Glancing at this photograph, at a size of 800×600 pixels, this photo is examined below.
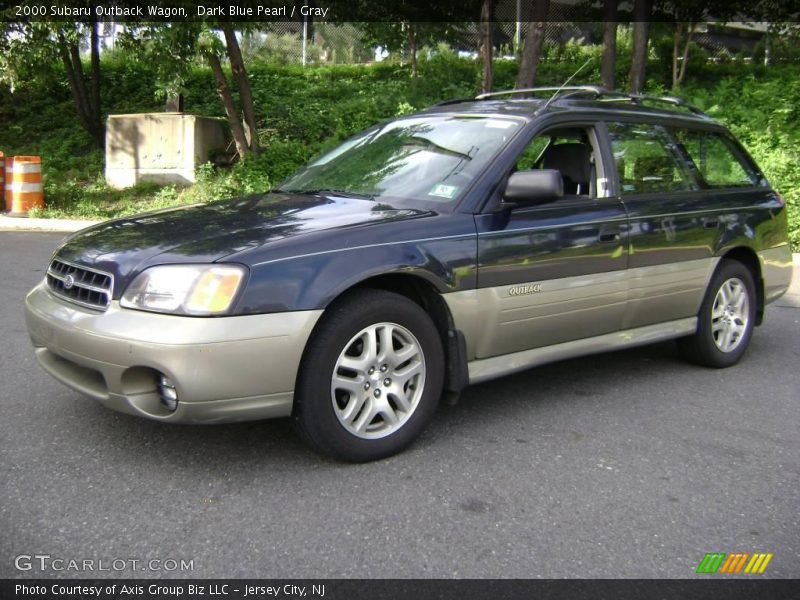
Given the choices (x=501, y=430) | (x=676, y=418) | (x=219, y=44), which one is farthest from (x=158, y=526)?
(x=219, y=44)

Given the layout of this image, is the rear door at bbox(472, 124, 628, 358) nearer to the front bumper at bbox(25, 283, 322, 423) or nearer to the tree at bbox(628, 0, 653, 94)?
the front bumper at bbox(25, 283, 322, 423)

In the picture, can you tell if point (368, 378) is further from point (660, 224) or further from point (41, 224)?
point (41, 224)

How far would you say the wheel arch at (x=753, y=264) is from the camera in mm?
5281

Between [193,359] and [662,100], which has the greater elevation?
[662,100]

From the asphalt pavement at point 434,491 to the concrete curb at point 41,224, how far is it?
794 cm

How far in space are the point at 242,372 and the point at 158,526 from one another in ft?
2.10

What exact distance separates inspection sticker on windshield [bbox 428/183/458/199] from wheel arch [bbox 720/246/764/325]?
2.25 metres

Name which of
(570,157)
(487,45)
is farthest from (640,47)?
(570,157)

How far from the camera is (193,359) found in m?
2.99

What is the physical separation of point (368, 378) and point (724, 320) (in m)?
2.92

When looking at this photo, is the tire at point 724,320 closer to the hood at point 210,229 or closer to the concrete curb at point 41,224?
the hood at point 210,229

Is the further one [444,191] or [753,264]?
[753,264]

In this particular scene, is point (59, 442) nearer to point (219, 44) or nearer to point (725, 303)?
point (725, 303)

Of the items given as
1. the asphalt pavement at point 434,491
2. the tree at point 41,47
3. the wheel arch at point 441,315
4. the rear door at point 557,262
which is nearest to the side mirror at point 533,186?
the rear door at point 557,262
